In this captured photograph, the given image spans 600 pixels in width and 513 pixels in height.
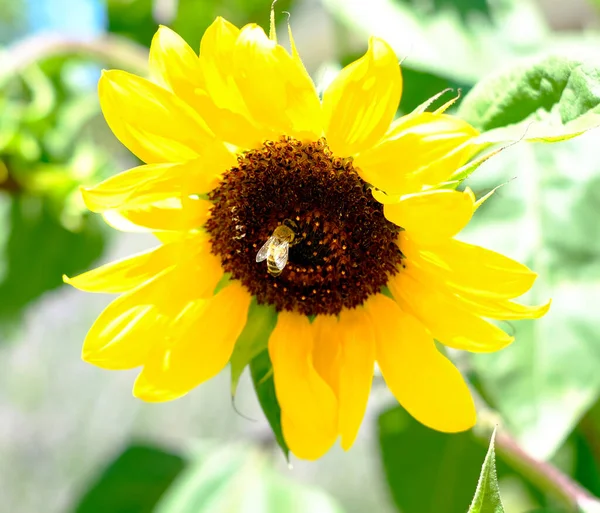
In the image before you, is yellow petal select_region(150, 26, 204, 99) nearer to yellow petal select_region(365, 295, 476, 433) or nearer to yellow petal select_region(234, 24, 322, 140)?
yellow petal select_region(234, 24, 322, 140)

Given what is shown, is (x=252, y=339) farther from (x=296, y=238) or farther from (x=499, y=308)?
(x=499, y=308)

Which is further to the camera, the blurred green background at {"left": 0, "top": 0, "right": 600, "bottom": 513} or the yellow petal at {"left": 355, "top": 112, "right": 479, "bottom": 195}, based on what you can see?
the blurred green background at {"left": 0, "top": 0, "right": 600, "bottom": 513}

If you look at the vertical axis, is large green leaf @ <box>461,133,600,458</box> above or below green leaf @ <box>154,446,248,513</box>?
above

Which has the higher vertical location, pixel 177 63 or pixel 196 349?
pixel 177 63

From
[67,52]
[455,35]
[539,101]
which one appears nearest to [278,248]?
[539,101]

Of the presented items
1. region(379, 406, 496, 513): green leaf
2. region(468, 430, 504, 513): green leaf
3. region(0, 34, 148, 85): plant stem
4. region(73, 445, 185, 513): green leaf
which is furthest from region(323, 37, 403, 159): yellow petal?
region(73, 445, 185, 513): green leaf

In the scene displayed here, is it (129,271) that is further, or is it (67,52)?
(67,52)

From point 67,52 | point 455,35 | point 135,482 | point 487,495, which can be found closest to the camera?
point 487,495
